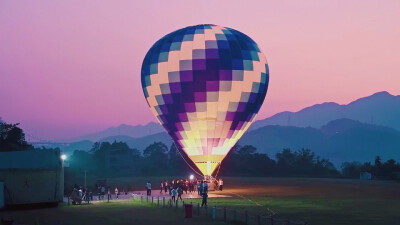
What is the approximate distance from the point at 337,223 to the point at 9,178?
2651 cm

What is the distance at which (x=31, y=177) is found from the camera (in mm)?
47938

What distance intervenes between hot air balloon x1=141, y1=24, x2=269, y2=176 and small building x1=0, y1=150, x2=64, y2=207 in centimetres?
1731

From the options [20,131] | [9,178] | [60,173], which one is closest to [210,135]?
[60,173]

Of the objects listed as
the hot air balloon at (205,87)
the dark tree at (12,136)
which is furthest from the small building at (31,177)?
the dark tree at (12,136)

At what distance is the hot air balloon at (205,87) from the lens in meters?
62.4

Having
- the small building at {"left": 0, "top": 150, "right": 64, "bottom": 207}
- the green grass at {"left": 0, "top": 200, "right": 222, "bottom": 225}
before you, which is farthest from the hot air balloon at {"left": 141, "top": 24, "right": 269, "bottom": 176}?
the green grass at {"left": 0, "top": 200, "right": 222, "bottom": 225}

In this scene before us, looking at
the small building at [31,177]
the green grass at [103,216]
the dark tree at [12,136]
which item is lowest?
the green grass at [103,216]

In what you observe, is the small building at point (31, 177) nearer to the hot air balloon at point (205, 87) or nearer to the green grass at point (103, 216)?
the green grass at point (103, 216)

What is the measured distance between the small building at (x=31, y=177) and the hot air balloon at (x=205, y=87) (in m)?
17.3

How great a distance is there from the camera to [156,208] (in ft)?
149

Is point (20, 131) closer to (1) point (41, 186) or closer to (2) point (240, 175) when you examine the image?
(2) point (240, 175)

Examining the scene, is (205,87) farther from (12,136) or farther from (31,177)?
(12,136)

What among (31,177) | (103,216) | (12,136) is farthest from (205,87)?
(12,136)

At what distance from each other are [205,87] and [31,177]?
21.7m
